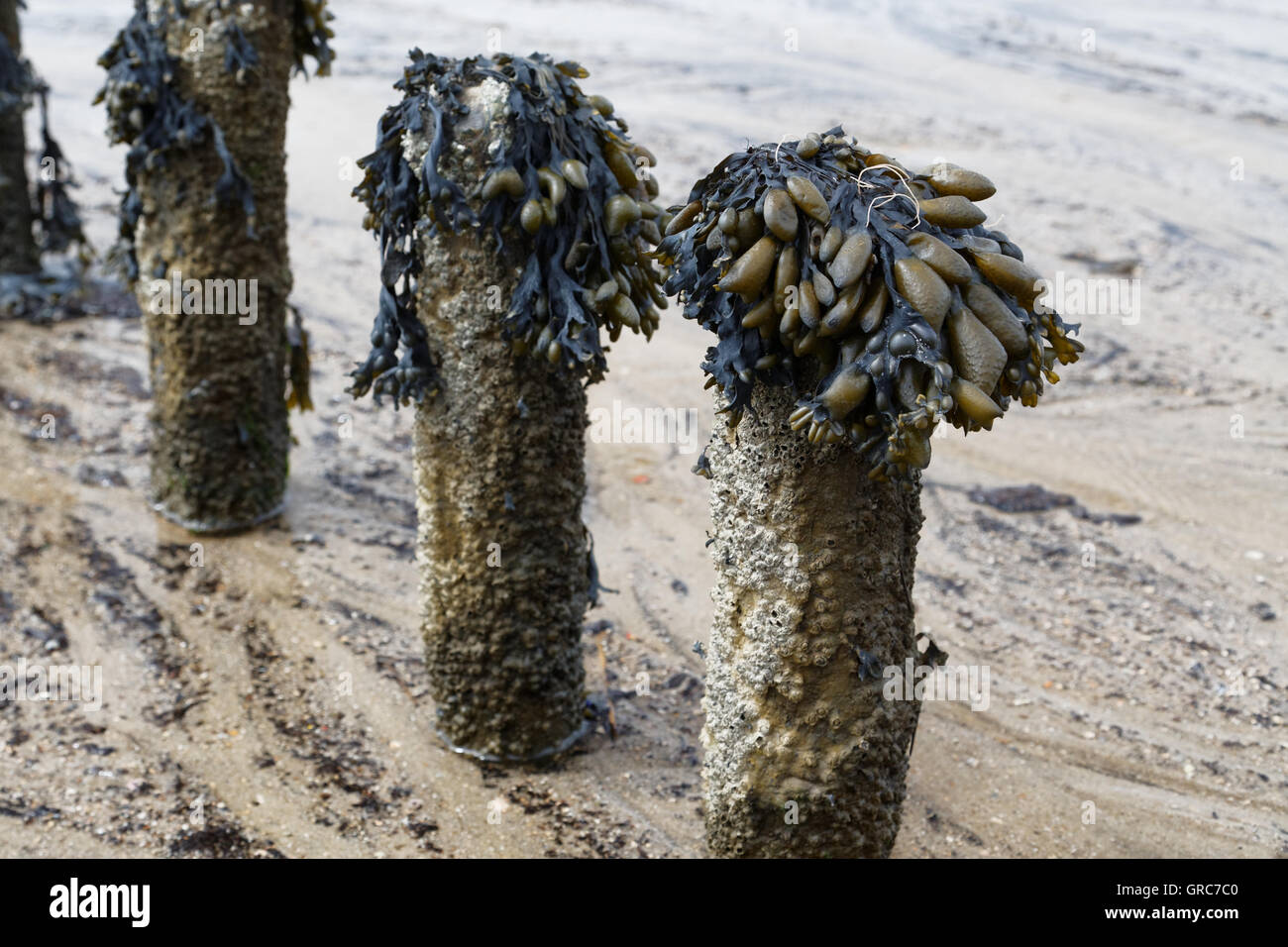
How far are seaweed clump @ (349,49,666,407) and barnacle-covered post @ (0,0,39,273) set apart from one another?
540 centimetres

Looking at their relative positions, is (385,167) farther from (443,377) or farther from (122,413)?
(122,413)

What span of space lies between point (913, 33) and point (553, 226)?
1031 cm

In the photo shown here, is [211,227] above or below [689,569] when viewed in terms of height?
above

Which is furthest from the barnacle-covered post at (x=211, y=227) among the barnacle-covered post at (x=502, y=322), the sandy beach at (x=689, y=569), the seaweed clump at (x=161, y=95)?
the barnacle-covered post at (x=502, y=322)

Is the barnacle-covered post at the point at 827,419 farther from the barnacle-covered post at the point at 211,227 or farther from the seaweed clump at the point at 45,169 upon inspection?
the seaweed clump at the point at 45,169

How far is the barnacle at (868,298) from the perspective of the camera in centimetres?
293

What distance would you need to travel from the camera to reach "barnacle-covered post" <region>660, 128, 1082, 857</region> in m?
2.97

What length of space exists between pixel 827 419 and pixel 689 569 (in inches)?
131

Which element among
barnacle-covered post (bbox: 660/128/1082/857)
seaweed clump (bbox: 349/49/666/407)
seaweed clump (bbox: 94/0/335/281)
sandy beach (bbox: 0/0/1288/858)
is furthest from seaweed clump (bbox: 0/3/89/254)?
barnacle-covered post (bbox: 660/128/1082/857)

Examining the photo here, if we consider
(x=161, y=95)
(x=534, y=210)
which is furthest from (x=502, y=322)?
(x=161, y=95)

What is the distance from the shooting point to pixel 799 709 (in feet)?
11.6

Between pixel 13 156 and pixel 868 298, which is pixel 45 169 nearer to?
pixel 13 156

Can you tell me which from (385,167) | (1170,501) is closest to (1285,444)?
(1170,501)

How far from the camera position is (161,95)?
568 centimetres
